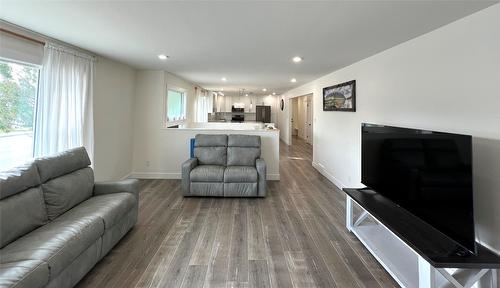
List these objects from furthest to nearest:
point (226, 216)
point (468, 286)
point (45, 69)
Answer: point (226, 216), point (45, 69), point (468, 286)

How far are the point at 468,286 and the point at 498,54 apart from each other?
1671 millimetres

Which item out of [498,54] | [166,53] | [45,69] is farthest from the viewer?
[166,53]

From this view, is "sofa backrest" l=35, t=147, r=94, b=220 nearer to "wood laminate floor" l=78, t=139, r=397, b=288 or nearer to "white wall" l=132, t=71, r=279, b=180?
"wood laminate floor" l=78, t=139, r=397, b=288

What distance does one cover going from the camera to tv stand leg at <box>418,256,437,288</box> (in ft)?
5.45

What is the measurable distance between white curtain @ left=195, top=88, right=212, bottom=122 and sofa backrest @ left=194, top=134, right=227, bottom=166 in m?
4.25

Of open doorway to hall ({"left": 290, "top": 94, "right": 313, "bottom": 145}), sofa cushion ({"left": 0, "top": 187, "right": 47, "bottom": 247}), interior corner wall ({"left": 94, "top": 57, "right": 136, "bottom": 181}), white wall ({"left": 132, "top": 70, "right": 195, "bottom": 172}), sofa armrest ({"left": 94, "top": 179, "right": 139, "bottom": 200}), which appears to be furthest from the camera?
Result: open doorway to hall ({"left": 290, "top": 94, "right": 313, "bottom": 145})

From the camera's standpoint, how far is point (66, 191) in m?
2.42

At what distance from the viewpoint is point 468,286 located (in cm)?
165

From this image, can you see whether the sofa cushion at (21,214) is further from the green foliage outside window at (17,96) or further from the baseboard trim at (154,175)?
the baseboard trim at (154,175)

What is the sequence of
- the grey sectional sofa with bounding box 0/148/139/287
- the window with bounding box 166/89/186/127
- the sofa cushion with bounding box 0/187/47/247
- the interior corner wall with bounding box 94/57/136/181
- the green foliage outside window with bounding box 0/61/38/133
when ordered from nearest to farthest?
the grey sectional sofa with bounding box 0/148/139/287
the sofa cushion with bounding box 0/187/47/247
the green foliage outside window with bounding box 0/61/38/133
the interior corner wall with bounding box 94/57/136/181
the window with bounding box 166/89/186/127

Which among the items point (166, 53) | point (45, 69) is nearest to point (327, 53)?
point (166, 53)

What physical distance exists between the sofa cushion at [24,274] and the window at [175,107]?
14.6ft

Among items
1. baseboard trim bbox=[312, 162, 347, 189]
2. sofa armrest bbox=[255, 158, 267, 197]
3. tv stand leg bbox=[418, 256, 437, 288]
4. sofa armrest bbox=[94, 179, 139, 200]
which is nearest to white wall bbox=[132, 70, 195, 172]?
sofa armrest bbox=[255, 158, 267, 197]

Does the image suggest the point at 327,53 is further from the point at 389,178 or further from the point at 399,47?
the point at 389,178
